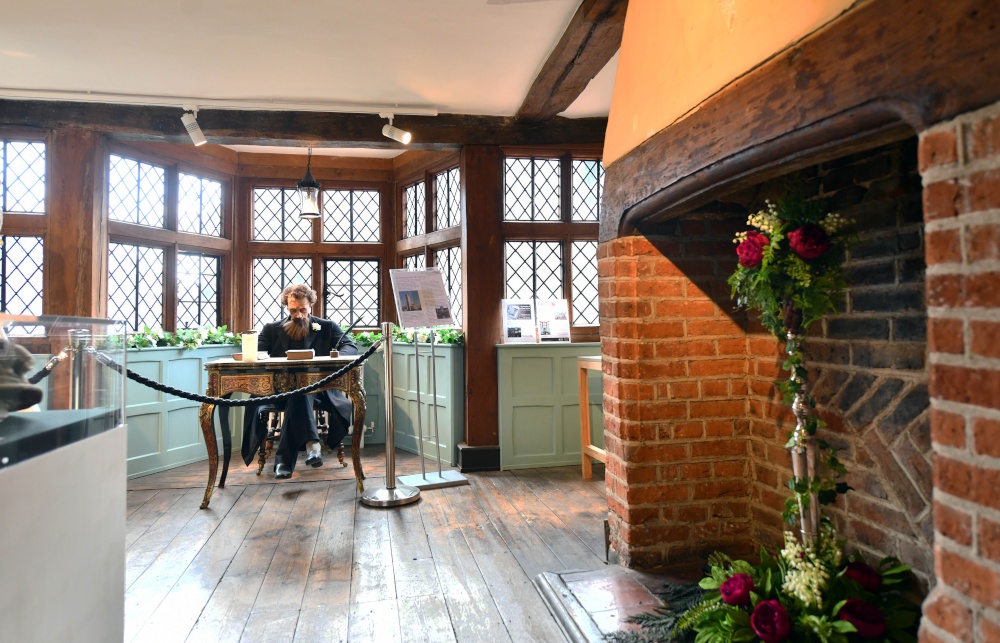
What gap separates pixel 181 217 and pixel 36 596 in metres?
4.45

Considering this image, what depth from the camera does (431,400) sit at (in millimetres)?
4930

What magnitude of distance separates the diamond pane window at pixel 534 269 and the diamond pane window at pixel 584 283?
0.12 meters

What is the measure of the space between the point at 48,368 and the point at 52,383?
4cm

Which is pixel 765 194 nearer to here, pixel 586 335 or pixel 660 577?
pixel 660 577

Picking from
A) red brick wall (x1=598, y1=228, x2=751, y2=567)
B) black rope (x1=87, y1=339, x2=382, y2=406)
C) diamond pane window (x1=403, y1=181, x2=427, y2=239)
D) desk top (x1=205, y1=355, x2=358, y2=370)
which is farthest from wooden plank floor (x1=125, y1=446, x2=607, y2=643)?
diamond pane window (x1=403, y1=181, x2=427, y2=239)

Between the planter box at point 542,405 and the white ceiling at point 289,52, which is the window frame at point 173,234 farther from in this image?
the planter box at point 542,405

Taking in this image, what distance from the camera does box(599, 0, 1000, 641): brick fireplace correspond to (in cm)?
107

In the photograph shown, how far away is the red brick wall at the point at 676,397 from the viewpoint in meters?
2.54

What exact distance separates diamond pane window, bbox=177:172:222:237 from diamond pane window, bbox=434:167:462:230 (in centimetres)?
202

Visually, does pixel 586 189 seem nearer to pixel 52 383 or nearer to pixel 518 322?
pixel 518 322

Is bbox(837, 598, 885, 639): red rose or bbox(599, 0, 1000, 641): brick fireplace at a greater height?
bbox(599, 0, 1000, 641): brick fireplace

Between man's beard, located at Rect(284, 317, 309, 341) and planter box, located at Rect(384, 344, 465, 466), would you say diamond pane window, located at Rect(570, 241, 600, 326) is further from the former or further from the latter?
man's beard, located at Rect(284, 317, 309, 341)

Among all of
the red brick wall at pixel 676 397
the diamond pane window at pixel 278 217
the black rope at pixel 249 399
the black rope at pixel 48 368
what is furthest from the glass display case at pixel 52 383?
the diamond pane window at pixel 278 217

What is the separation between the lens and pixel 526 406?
460 centimetres
